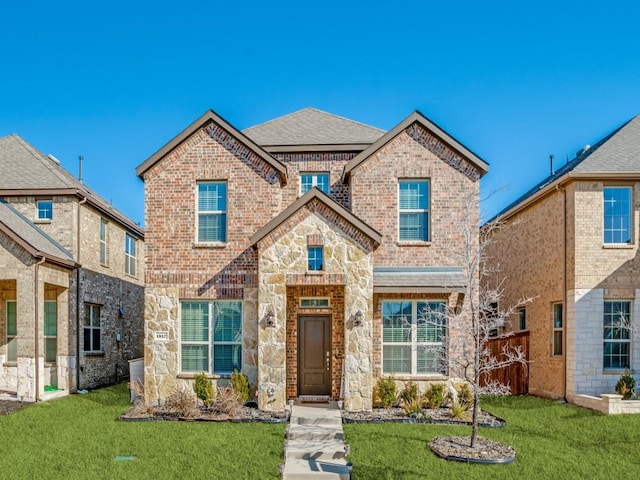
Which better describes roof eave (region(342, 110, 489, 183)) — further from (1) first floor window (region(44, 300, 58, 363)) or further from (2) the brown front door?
(1) first floor window (region(44, 300, 58, 363))

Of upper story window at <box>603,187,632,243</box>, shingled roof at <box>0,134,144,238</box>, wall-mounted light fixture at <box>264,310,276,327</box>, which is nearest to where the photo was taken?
wall-mounted light fixture at <box>264,310,276,327</box>

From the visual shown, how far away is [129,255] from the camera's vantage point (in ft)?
68.6

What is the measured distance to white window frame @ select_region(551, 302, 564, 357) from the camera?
15073 mm

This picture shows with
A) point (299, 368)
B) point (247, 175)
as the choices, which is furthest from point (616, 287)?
point (247, 175)

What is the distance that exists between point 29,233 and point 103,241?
3546 millimetres

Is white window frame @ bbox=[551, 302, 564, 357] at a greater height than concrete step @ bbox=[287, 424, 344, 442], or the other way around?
white window frame @ bbox=[551, 302, 564, 357]

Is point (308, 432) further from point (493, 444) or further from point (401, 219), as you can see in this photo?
point (401, 219)

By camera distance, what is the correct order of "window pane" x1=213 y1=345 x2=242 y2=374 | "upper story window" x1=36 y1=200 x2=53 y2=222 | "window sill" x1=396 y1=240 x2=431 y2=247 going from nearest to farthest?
"window pane" x1=213 y1=345 x2=242 y2=374 < "window sill" x1=396 y1=240 x2=431 y2=247 < "upper story window" x1=36 y1=200 x2=53 y2=222

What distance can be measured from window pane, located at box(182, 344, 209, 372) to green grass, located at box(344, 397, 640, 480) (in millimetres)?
4413

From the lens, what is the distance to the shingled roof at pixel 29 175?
52.9 ft

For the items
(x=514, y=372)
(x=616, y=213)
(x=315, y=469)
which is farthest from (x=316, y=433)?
(x=616, y=213)

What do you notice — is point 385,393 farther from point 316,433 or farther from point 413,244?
point 413,244

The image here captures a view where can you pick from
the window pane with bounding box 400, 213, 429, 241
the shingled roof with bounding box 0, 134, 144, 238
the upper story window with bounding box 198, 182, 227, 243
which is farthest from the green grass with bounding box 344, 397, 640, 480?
the shingled roof with bounding box 0, 134, 144, 238

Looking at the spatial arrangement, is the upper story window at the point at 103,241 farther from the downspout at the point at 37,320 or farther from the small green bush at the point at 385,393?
the small green bush at the point at 385,393
